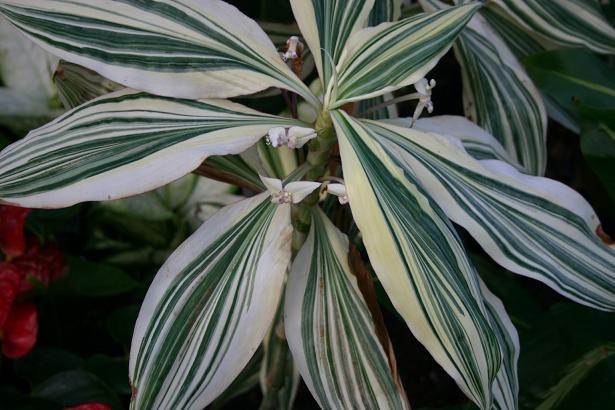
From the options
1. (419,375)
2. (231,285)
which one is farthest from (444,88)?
(231,285)

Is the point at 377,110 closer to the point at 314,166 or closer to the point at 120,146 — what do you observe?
the point at 314,166

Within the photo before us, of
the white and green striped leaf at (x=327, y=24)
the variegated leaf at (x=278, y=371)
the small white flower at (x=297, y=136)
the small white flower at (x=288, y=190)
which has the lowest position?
the variegated leaf at (x=278, y=371)

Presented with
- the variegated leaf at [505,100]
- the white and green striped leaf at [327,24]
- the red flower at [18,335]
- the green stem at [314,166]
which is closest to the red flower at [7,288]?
the red flower at [18,335]

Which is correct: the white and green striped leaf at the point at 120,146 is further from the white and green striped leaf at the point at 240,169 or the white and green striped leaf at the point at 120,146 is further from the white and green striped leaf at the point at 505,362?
the white and green striped leaf at the point at 505,362

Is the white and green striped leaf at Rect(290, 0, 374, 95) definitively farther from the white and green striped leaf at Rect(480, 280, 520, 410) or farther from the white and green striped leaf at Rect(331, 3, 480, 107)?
the white and green striped leaf at Rect(480, 280, 520, 410)

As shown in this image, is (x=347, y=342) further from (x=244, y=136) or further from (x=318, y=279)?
(x=244, y=136)

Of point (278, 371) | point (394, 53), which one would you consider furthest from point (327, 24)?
point (278, 371)

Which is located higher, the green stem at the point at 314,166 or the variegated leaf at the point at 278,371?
the green stem at the point at 314,166

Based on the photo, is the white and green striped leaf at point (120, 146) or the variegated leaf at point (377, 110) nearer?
the white and green striped leaf at point (120, 146)
